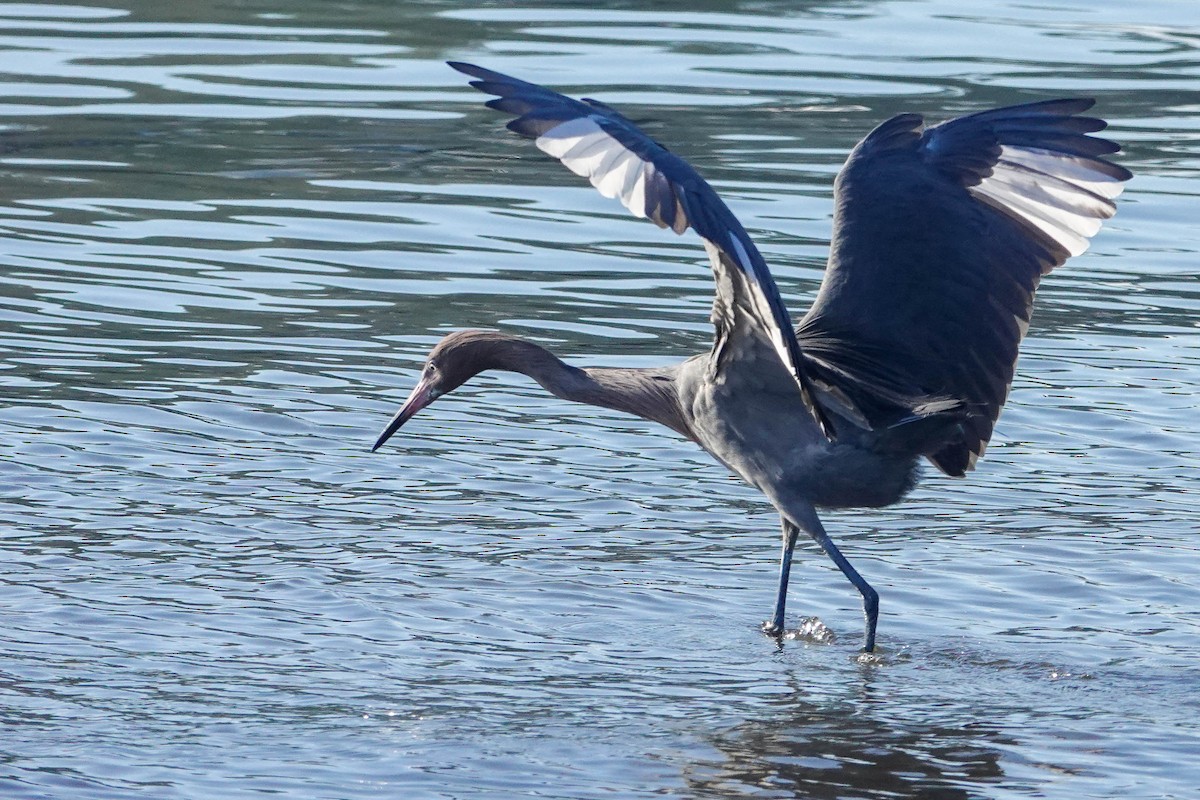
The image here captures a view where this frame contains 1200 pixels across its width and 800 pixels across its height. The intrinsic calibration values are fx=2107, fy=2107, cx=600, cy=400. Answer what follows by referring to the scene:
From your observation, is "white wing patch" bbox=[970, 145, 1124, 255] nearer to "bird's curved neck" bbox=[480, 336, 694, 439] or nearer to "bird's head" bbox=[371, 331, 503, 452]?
"bird's curved neck" bbox=[480, 336, 694, 439]

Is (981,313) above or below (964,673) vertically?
above

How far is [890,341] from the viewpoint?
23.9ft

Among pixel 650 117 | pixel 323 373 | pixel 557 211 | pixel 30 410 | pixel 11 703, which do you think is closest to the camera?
pixel 11 703

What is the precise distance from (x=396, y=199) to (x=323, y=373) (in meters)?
4.02

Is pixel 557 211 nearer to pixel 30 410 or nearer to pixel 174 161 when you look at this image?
pixel 174 161

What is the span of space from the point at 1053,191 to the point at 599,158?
7.54 feet

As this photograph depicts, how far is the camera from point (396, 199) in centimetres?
1401

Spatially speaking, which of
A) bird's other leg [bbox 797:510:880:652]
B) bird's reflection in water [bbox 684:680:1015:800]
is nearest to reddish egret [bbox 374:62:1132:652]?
bird's other leg [bbox 797:510:880:652]

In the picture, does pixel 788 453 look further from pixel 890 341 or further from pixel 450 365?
pixel 450 365

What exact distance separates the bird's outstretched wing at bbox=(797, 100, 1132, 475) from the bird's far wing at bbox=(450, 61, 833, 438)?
3.50ft

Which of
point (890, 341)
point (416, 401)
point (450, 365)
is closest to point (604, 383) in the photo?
point (450, 365)

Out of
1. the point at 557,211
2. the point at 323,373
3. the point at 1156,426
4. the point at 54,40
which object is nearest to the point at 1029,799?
the point at 1156,426

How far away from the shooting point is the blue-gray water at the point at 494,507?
19.8 ft

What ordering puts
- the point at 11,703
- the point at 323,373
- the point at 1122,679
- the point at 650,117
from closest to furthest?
the point at 11,703 < the point at 1122,679 < the point at 323,373 < the point at 650,117
